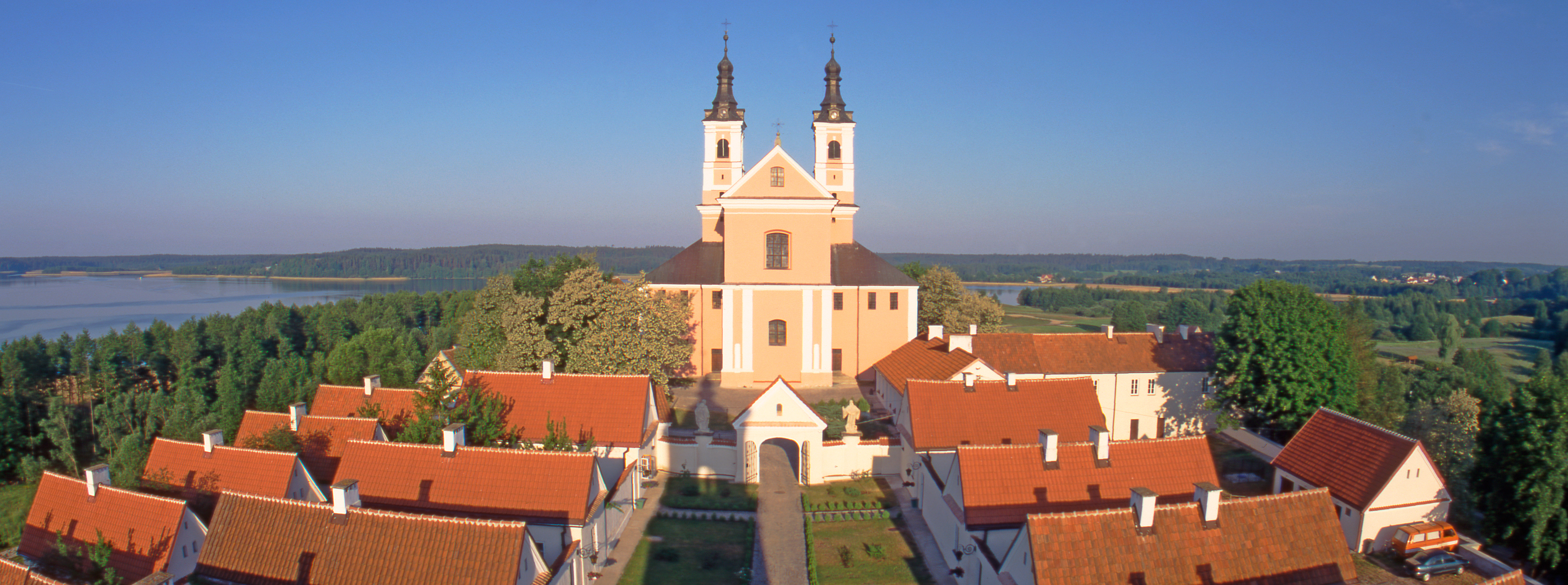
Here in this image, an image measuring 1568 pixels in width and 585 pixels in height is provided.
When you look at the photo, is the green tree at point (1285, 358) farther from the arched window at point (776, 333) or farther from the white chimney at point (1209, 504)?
the arched window at point (776, 333)

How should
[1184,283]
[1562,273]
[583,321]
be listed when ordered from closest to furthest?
[583,321], [1562,273], [1184,283]

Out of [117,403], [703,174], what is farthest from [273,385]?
[703,174]

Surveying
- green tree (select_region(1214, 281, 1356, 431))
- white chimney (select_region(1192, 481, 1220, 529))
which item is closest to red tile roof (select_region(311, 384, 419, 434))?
white chimney (select_region(1192, 481, 1220, 529))

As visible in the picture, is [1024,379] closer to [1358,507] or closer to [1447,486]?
[1358,507]

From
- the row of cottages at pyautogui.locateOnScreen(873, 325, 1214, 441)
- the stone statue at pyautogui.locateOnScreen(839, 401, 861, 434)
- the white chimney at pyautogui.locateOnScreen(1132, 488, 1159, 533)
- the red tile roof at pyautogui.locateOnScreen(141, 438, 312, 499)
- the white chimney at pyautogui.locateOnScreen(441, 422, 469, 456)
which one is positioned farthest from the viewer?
the row of cottages at pyautogui.locateOnScreen(873, 325, 1214, 441)

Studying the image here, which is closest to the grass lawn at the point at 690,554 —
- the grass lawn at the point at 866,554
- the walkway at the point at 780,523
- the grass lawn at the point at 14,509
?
the walkway at the point at 780,523

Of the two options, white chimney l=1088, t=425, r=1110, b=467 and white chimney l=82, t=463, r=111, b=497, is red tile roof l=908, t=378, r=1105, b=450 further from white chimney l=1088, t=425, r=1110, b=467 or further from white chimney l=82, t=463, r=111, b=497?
white chimney l=82, t=463, r=111, b=497
